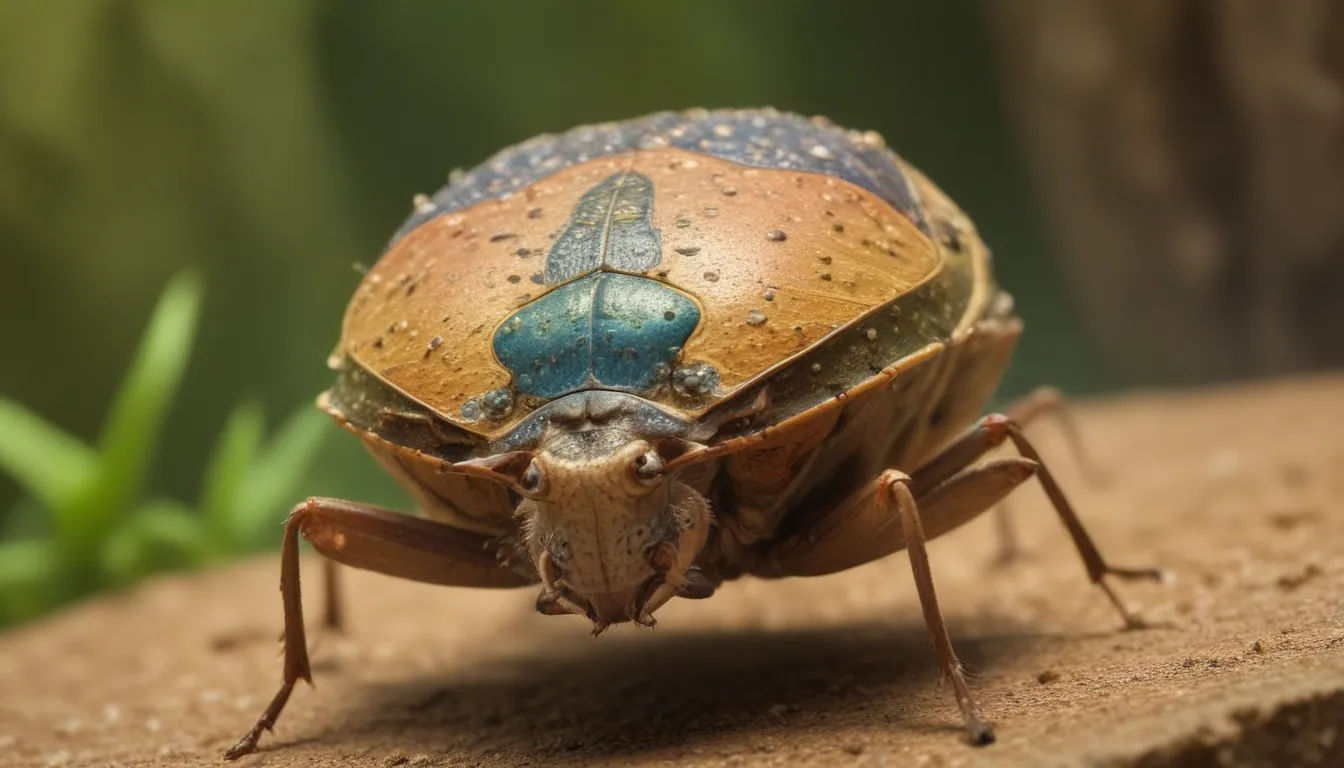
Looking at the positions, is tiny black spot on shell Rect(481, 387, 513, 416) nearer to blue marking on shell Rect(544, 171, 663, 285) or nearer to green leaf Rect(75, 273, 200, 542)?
blue marking on shell Rect(544, 171, 663, 285)

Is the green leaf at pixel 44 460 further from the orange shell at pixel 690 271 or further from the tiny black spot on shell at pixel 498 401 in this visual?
the tiny black spot on shell at pixel 498 401

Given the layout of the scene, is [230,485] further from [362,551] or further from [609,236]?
[609,236]

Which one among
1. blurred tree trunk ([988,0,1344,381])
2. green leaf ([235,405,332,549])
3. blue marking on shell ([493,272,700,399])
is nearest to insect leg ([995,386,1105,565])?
blue marking on shell ([493,272,700,399])

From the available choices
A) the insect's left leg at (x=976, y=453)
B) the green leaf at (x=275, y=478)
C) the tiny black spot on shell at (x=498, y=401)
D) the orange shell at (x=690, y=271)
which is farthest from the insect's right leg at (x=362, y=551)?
the green leaf at (x=275, y=478)

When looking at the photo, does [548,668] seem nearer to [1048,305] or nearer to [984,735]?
[984,735]

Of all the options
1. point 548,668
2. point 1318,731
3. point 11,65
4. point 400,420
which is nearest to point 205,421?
point 11,65

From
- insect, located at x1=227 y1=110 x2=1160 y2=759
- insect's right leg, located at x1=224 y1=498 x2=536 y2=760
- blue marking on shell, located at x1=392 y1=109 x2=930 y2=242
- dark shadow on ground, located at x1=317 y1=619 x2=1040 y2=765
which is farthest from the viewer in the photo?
blue marking on shell, located at x1=392 y1=109 x2=930 y2=242
